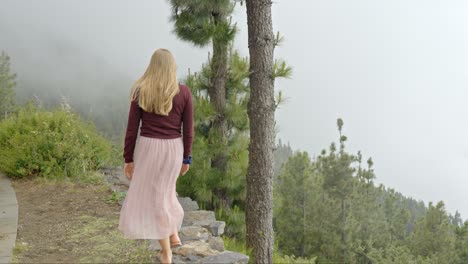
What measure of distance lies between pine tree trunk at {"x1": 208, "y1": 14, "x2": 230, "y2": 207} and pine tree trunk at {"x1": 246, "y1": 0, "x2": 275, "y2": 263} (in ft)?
4.78

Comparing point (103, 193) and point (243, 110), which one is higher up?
point (243, 110)

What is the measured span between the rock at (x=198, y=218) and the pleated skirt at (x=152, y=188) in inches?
66.6

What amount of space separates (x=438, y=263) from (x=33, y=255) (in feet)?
64.5

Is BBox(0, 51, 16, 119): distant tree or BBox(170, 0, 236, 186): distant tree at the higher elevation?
BBox(0, 51, 16, 119): distant tree

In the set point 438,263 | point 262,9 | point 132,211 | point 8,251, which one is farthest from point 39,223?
point 438,263

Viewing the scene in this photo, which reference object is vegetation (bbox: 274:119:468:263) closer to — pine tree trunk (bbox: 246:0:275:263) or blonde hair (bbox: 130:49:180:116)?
pine tree trunk (bbox: 246:0:275:263)

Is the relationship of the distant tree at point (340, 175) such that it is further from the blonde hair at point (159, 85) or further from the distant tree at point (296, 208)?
the blonde hair at point (159, 85)

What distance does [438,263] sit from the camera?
1959 cm

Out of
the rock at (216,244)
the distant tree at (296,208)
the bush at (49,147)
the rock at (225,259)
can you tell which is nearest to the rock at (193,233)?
the rock at (216,244)

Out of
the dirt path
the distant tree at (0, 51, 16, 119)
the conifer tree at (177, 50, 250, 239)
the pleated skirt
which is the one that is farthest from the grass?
the distant tree at (0, 51, 16, 119)

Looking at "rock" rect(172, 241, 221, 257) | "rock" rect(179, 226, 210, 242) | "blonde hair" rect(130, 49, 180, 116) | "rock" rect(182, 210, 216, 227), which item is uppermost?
"blonde hair" rect(130, 49, 180, 116)

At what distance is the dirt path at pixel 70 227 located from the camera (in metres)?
4.49

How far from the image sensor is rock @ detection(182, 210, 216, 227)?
5.64 m

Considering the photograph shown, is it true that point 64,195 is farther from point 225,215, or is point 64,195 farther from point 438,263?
point 438,263
